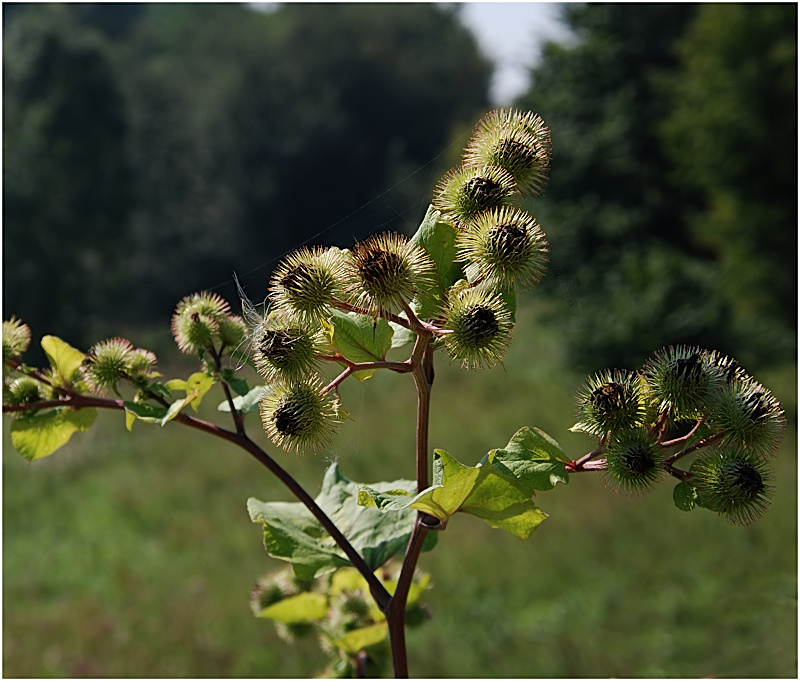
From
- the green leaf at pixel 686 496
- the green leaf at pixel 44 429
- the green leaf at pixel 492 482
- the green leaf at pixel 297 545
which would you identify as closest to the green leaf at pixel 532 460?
the green leaf at pixel 492 482

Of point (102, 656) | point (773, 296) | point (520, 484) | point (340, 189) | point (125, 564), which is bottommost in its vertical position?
point (520, 484)

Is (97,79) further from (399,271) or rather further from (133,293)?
(399,271)

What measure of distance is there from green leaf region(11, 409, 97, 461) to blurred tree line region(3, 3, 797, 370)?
209mm

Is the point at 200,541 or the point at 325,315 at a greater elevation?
the point at 200,541

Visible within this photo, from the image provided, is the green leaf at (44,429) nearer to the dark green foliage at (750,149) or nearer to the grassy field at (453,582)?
the grassy field at (453,582)

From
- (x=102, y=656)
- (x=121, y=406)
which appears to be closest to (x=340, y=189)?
(x=102, y=656)

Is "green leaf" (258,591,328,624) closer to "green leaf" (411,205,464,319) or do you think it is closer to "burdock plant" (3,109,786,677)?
"burdock plant" (3,109,786,677)

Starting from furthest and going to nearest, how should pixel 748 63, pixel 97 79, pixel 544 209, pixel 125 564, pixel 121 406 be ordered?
pixel 97 79 → pixel 544 209 → pixel 748 63 → pixel 125 564 → pixel 121 406

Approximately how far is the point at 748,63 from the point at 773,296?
2.68 metres

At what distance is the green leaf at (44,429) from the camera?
0.89 m

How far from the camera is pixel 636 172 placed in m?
12.2

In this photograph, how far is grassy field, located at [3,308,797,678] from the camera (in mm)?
4816

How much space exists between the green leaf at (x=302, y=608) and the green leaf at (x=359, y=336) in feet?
1.70

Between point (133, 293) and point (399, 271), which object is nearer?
point (399, 271)
